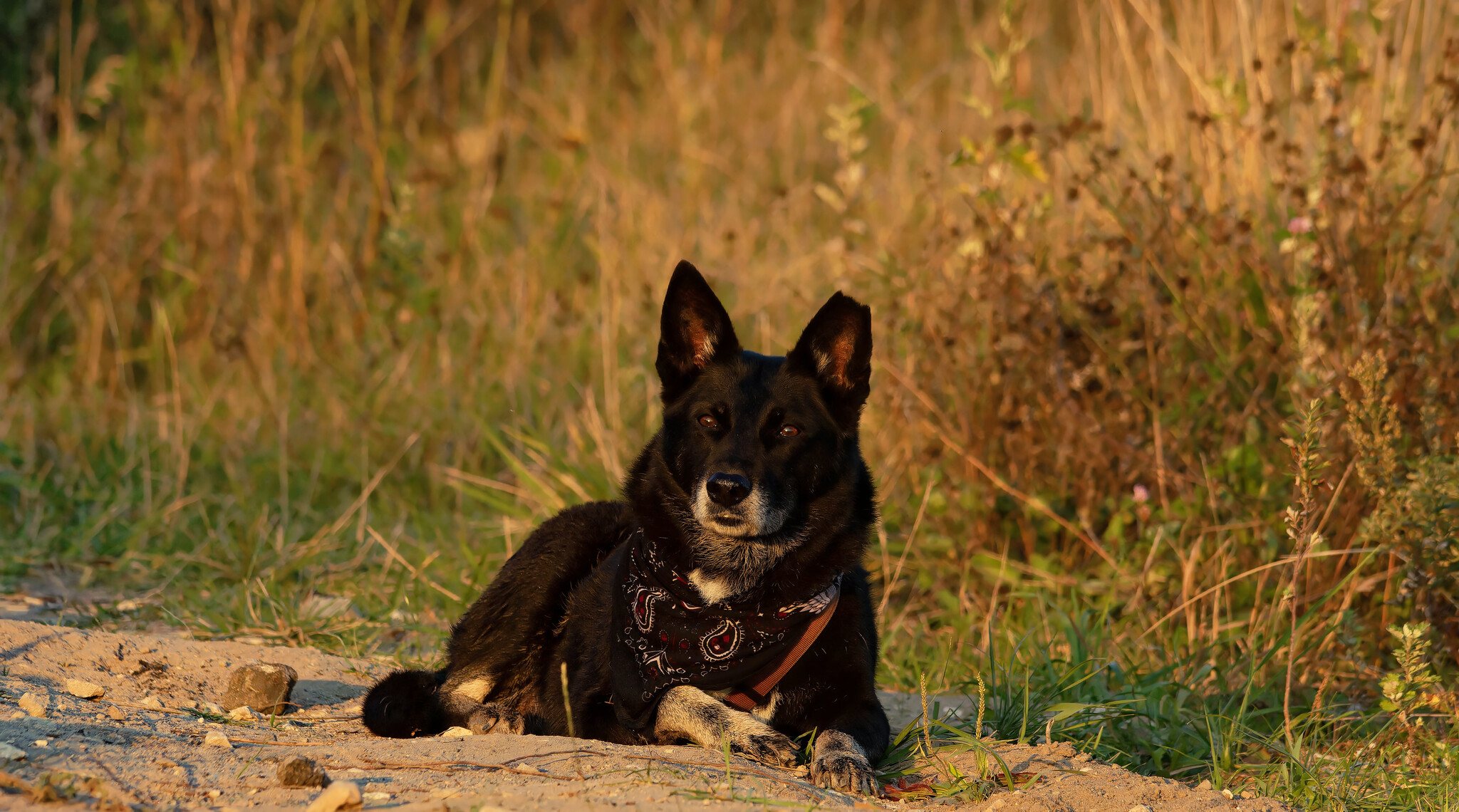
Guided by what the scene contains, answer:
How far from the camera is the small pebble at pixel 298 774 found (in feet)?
8.57

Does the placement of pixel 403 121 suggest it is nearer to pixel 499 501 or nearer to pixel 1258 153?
pixel 499 501

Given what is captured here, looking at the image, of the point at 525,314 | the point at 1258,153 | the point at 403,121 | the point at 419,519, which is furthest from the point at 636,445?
the point at 403,121

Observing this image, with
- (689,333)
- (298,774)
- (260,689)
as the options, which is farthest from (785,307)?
(298,774)

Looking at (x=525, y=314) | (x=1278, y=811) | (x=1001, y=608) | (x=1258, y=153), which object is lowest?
(x=1001, y=608)

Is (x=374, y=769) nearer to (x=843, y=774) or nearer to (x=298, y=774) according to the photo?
(x=298, y=774)

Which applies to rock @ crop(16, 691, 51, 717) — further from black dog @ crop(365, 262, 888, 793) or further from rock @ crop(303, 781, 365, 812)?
rock @ crop(303, 781, 365, 812)

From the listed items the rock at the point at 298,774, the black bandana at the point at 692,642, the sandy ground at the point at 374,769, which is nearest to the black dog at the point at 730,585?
the black bandana at the point at 692,642

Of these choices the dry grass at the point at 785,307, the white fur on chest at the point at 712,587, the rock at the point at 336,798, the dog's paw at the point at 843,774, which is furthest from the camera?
the dry grass at the point at 785,307

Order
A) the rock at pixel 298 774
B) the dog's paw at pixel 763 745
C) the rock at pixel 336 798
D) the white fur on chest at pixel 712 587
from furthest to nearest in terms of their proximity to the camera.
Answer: the white fur on chest at pixel 712 587 < the dog's paw at pixel 763 745 < the rock at pixel 298 774 < the rock at pixel 336 798

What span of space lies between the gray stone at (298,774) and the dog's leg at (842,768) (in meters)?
1.04

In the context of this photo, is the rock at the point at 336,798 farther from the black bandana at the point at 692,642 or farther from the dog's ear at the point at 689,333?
the dog's ear at the point at 689,333

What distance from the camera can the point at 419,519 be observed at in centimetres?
575

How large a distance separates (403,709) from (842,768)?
1215 mm

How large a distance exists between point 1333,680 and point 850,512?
1.82 metres
